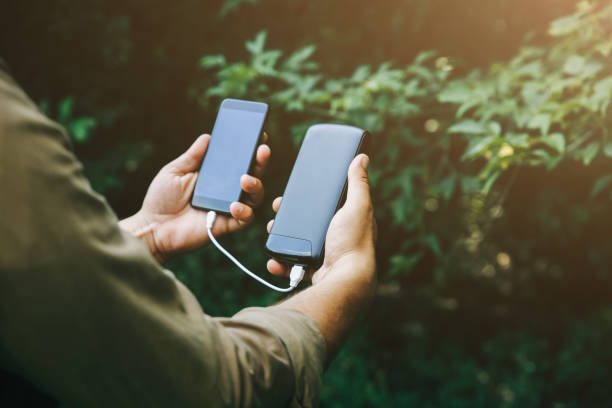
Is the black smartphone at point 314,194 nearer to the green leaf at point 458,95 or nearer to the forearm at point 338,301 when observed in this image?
the forearm at point 338,301

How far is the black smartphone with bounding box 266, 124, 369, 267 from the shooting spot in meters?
1.54

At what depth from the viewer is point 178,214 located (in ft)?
6.30

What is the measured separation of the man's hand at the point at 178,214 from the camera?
184 centimetres

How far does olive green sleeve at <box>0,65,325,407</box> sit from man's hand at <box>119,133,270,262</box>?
98 cm

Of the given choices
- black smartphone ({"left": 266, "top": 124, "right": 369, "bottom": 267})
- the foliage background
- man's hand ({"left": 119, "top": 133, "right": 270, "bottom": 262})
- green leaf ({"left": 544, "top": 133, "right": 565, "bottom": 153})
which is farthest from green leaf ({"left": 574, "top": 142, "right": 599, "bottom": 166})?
man's hand ({"left": 119, "top": 133, "right": 270, "bottom": 262})

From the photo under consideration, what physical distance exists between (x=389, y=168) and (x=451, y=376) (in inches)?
76.9

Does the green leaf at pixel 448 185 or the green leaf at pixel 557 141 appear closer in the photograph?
the green leaf at pixel 557 141

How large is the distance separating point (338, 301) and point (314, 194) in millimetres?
498

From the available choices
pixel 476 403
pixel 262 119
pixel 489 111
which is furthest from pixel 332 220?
pixel 476 403

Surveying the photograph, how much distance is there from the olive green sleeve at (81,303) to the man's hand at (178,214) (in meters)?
0.98

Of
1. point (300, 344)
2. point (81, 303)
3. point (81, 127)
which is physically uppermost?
point (81, 303)

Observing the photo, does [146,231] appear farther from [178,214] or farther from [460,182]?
[460,182]

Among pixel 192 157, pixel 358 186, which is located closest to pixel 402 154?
pixel 192 157

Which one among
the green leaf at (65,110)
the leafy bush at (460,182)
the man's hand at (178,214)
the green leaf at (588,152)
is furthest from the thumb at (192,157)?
the green leaf at (65,110)
